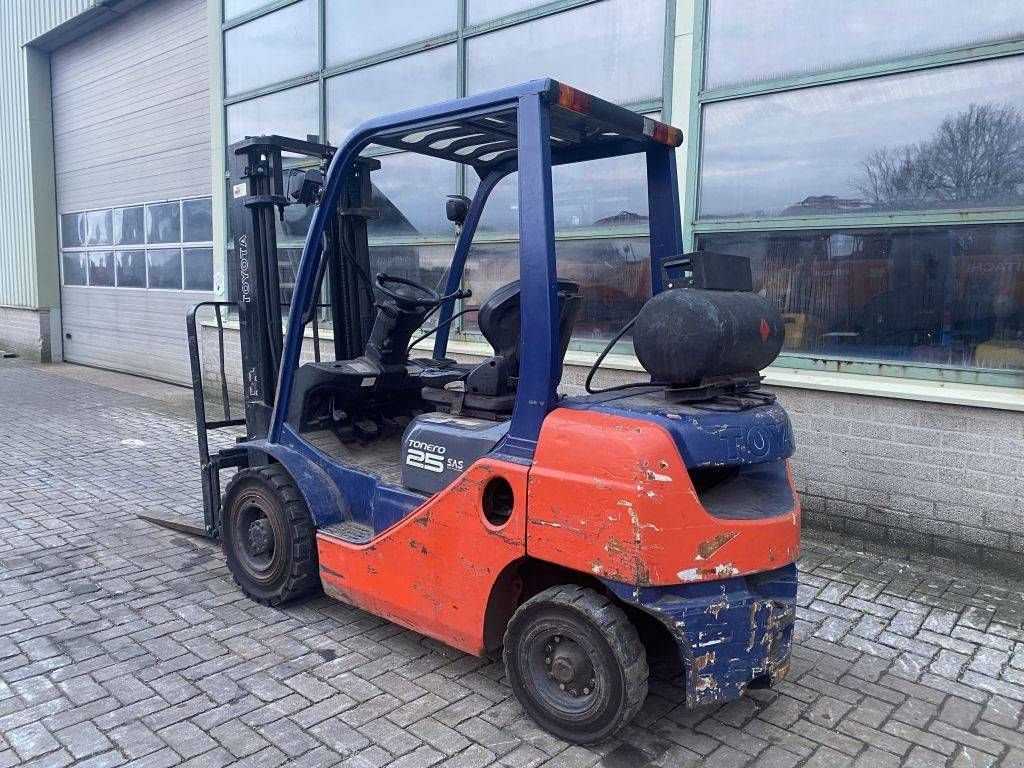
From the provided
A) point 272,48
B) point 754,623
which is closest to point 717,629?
point 754,623

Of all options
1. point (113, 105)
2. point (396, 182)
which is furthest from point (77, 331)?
point (396, 182)

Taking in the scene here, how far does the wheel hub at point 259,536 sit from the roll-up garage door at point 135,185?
29.7ft

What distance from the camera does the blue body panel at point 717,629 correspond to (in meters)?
2.81

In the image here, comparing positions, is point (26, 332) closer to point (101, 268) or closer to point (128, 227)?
point (101, 268)

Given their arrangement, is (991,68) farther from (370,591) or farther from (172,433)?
(172,433)

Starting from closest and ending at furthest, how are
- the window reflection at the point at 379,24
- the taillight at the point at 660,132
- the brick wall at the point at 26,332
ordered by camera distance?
the taillight at the point at 660,132 < the window reflection at the point at 379,24 < the brick wall at the point at 26,332

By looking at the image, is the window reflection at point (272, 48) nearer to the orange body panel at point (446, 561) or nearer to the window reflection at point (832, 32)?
the window reflection at point (832, 32)

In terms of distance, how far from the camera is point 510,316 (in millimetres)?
3523

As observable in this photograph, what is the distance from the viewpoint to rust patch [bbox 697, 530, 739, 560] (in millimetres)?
2828

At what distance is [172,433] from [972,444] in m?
8.14

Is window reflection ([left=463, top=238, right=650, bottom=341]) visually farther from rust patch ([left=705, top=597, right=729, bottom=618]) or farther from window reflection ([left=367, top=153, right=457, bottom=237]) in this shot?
rust patch ([left=705, top=597, right=729, bottom=618])

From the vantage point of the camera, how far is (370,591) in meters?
3.72

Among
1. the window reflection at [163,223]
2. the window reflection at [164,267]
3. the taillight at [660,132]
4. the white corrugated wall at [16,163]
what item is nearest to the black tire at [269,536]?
the taillight at [660,132]

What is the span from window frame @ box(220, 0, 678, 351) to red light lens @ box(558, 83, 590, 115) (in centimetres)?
353
